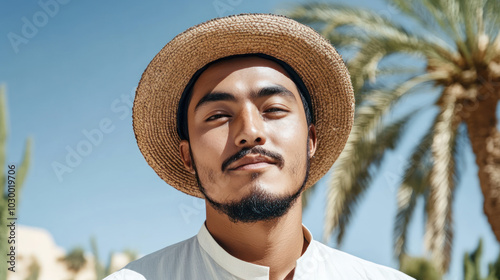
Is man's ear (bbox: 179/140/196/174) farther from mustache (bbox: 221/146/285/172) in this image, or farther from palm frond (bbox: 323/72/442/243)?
palm frond (bbox: 323/72/442/243)

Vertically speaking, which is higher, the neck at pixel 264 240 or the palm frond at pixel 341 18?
the palm frond at pixel 341 18

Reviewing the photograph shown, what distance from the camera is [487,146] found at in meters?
7.60

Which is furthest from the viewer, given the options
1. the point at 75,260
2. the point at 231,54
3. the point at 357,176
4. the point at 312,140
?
the point at 75,260

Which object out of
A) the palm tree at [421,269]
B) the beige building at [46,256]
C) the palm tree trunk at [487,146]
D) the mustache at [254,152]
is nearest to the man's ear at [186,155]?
the mustache at [254,152]

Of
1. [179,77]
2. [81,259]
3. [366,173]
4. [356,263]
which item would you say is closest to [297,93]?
[179,77]

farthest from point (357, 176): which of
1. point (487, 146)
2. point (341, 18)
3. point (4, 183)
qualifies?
point (4, 183)

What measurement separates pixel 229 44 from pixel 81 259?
2826 centimetres

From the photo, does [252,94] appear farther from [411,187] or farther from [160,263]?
[411,187]

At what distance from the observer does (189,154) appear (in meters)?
2.50

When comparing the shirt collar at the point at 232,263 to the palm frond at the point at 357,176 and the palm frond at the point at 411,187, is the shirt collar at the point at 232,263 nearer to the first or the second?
the palm frond at the point at 357,176

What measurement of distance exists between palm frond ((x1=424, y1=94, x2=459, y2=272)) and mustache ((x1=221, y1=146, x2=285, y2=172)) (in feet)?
19.0

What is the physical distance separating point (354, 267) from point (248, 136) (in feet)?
2.72

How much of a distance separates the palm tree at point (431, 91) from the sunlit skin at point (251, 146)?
5.00 metres

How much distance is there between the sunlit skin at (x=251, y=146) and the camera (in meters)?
2.11
